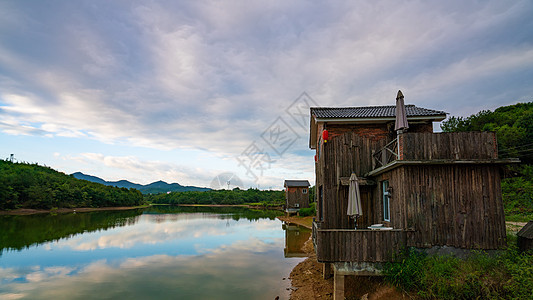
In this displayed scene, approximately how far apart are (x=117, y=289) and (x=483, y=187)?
13.0 metres

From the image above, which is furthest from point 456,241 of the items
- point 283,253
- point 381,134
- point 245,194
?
point 245,194

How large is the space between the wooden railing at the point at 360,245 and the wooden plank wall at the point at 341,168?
2.79 meters

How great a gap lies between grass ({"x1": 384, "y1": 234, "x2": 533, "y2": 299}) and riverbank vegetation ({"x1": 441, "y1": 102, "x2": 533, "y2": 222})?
38.5 feet

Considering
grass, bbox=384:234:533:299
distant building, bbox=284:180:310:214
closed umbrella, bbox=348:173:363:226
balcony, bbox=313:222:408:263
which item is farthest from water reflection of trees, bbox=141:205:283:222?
grass, bbox=384:234:533:299

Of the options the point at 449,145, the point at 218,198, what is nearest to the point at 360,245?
the point at 449,145

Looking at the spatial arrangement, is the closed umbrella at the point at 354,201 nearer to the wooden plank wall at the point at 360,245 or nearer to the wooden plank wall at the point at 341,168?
the wooden plank wall at the point at 360,245

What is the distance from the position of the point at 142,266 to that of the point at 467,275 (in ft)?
46.4

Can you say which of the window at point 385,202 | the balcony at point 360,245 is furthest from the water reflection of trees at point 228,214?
the balcony at point 360,245

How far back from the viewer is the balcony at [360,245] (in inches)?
303

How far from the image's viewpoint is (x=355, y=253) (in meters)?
7.76

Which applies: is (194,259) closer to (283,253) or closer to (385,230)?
(283,253)

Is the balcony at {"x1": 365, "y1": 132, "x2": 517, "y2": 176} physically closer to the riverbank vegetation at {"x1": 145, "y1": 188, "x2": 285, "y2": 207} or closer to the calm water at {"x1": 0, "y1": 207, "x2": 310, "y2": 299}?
the calm water at {"x1": 0, "y1": 207, "x2": 310, "y2": 299}

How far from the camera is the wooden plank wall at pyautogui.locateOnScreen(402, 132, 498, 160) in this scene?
25.0 feet

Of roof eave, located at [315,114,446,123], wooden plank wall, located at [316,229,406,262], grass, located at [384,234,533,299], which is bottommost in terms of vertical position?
grass, located at [384,234,533,299]
